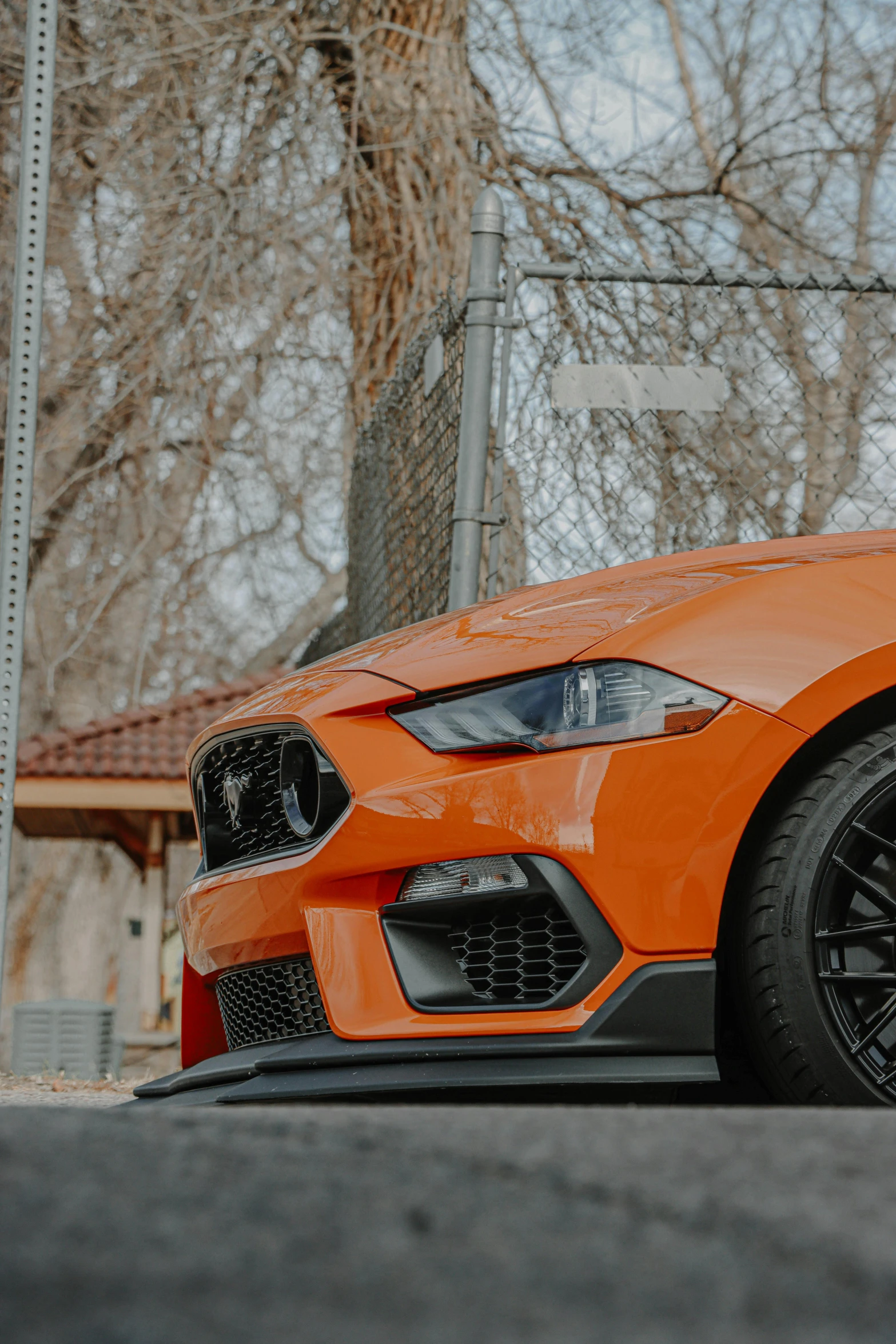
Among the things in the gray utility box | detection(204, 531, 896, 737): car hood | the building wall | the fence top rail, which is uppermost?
the fence top rail

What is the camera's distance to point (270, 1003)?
2.61 meters

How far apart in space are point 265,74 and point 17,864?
1404cm

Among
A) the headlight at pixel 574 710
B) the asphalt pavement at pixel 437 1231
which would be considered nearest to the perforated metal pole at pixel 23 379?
the headlight at pixel 574 710

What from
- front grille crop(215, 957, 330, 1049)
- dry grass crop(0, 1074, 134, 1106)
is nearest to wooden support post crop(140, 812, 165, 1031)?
dry grass crop(0, 1074, 134, 1106)

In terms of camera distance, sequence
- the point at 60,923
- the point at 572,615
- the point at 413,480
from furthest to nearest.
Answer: the point at 60,923, the point at 413,480, the point at 572,615

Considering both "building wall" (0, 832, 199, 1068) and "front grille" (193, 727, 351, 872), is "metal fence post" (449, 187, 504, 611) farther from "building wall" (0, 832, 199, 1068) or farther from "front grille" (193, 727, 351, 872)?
"building wall" (0, 832, 199, 1068)

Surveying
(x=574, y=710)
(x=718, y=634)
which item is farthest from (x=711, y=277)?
(x=574, y=710)

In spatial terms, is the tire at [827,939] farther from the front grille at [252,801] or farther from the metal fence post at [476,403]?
the metal fence post at [476,403]

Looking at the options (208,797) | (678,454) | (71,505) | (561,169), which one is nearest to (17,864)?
(71,505)

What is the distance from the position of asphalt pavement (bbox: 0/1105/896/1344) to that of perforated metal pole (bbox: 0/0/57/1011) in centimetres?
287

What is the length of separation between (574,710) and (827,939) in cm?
53

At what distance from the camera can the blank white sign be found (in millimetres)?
3992

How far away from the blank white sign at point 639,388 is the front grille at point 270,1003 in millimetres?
2143

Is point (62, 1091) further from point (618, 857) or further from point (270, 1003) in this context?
point (618, 857)
